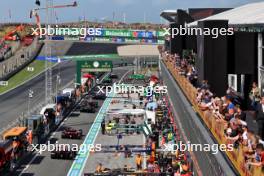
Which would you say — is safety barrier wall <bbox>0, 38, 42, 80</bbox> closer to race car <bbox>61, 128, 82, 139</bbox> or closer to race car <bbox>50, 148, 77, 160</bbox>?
race car <bbox>61, 128, 82, 139</bbox>

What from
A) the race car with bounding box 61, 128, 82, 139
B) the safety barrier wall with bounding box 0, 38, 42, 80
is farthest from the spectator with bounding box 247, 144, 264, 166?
the safety barrier wall with bounding box 0, 38, 42, 80

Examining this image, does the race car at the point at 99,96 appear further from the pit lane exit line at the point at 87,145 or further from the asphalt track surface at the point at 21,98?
the asphalt track surface at the point at 21,98

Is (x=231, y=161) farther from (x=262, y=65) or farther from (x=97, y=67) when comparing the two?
(x=97, y=67)

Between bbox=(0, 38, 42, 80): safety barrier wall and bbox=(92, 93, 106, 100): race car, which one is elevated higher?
bbox=(0, 38, 42, 80): safety barrier wall

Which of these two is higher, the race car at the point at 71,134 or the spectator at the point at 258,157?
the spectator at the point at 258,157

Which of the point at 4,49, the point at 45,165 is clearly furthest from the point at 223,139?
the point at 4,49

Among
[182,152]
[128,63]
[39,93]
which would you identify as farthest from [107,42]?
[182,152]

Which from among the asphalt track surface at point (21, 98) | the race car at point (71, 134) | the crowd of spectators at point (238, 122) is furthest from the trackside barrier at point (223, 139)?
the asphalt track surface at point (21, 98)

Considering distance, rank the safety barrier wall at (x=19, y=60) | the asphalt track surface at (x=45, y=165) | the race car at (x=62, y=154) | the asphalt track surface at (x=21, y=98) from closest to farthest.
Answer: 1. the asphalt track surface at (x=45, y=165)
2. the race car at (x=62, y=154)
3. the asphalt track surface at (x=21, y=98)
4. the safety barrier wall at (x=19, y=60)

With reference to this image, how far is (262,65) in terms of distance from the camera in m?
19.1

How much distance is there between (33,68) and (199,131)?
90.0 meters

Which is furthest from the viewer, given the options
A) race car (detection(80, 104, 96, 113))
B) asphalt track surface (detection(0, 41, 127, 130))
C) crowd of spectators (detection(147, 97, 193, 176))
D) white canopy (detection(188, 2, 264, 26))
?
asphalt track surface (detection(0, 41, 127, 130))

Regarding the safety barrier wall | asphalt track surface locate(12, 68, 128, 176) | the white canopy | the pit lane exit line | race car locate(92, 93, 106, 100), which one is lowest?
asphalt track surface locate(12, 68, 128, 176)

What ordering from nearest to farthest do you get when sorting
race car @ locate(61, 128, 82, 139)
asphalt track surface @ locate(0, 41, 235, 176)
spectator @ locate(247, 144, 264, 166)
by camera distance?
1. spectator @ locate(247, 144, 264, 166)
2. asphalt track surface @ locate(0, 41, 235, 176)
3. race car @ locate(61, 128, 82, 139)
